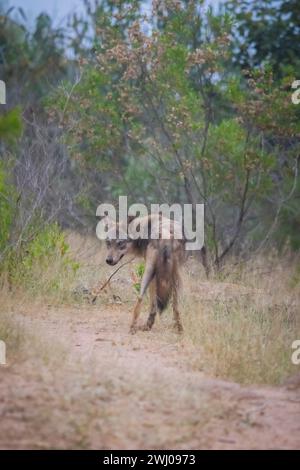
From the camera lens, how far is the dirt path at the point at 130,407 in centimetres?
520

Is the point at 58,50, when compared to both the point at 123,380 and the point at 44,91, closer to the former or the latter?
the point at 44,91

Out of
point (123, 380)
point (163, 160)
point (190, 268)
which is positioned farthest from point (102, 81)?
point (123, 380)

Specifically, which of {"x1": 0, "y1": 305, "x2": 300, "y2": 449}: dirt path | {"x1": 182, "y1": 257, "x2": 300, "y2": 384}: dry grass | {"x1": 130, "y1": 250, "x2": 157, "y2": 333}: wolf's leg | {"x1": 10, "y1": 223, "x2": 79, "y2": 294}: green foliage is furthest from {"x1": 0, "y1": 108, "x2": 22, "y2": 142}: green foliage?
{"x1": 10, "y1": 223, "x2": 79, "y2": 294}: green foliage

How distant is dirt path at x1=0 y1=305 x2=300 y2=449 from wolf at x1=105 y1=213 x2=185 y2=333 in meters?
1.89

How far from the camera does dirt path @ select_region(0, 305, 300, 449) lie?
520 centimetres

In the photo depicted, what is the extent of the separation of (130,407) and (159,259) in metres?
3.97

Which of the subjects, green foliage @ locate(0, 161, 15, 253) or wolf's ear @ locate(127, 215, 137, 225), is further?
green foliage @ locate(0, 161, 15, 253)

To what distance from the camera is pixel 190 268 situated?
14.2 meters

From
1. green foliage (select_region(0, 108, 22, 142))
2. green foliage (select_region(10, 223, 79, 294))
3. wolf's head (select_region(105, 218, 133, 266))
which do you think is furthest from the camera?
green foliage (select_region(10, 223, 79, 294))

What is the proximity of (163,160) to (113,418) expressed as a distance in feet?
38.5

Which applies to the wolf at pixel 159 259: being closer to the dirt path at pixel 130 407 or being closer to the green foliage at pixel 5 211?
the green foliage at pixel 5 211

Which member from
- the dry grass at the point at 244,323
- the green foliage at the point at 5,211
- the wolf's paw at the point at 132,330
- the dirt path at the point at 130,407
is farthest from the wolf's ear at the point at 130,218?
the dirt path at the point at 130,407

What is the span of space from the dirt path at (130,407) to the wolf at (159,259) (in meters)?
1.89

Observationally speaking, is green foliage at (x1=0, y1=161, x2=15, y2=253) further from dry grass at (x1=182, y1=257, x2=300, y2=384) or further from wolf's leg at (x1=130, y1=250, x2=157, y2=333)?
dry grass at (x1=182, y1=257, x2=300, y2=384)
